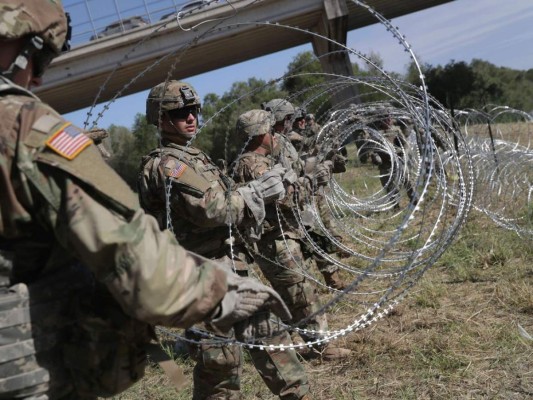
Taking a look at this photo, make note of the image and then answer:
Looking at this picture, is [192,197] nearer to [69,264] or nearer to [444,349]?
[69,264]

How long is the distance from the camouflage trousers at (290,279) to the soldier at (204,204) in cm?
100

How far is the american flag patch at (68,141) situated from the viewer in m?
1.80

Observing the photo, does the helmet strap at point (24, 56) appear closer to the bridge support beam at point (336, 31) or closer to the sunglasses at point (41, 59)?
the sunglasses at point (41, 59)

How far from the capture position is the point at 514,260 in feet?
22.3

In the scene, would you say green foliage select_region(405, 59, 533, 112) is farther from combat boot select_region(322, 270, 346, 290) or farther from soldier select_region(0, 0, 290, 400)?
soldier select_region(0, 0, 290, 400)

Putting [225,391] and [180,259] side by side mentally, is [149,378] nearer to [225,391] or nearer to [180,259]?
[225,391]

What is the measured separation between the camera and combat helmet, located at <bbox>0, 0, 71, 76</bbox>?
6.31ft

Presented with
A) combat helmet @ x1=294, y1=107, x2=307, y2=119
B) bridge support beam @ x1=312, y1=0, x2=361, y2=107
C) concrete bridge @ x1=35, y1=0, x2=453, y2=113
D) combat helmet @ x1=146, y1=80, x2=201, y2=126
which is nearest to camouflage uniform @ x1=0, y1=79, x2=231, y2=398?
combat helmet @ x1=146, y1=80, x2=201, y2=126

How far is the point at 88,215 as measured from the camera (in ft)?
5.86

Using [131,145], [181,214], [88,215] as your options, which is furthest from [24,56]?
[131,145]

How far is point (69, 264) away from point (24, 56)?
0.66m

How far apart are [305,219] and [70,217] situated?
187 inches

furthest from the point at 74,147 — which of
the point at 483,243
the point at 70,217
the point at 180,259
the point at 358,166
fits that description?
the point at 358,166

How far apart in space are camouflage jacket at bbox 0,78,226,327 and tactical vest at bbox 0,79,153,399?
1cm
